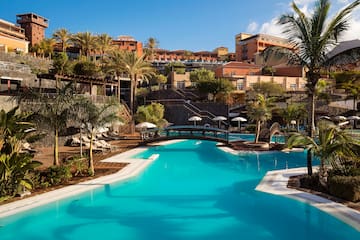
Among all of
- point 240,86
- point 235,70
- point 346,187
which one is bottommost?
point 346,187

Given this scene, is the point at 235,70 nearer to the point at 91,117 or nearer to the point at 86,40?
the point at 86,40

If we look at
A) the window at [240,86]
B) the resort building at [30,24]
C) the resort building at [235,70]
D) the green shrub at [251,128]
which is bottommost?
the green shrub at [251,128]

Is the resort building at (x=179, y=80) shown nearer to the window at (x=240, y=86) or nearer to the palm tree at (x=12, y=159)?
the window at (x=240, y=86)

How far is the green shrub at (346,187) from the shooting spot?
9625mm

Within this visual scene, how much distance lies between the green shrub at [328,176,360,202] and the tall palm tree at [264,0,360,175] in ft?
5.46

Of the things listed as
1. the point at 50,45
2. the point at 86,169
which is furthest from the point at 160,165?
the point at 50,45

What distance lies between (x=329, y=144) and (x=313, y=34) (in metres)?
4.34

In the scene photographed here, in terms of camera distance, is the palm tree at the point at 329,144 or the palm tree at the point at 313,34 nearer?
the palm tree at the point at 329,144

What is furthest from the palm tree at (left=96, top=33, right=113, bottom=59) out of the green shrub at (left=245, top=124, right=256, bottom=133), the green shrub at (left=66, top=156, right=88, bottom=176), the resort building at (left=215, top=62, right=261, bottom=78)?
the green shrub at (left=66, top=156, right=88, bottom=176)

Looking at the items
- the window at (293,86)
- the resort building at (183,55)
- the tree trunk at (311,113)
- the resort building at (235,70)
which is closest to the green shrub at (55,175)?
the tree trunk at (311,113)

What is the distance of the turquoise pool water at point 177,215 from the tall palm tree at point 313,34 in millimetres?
3279

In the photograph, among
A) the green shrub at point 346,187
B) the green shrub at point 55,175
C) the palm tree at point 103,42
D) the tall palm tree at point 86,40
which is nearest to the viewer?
the green shrub at point 346,187

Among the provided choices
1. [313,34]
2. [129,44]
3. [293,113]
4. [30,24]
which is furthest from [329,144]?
[30,24]

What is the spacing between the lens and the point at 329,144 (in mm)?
10609
